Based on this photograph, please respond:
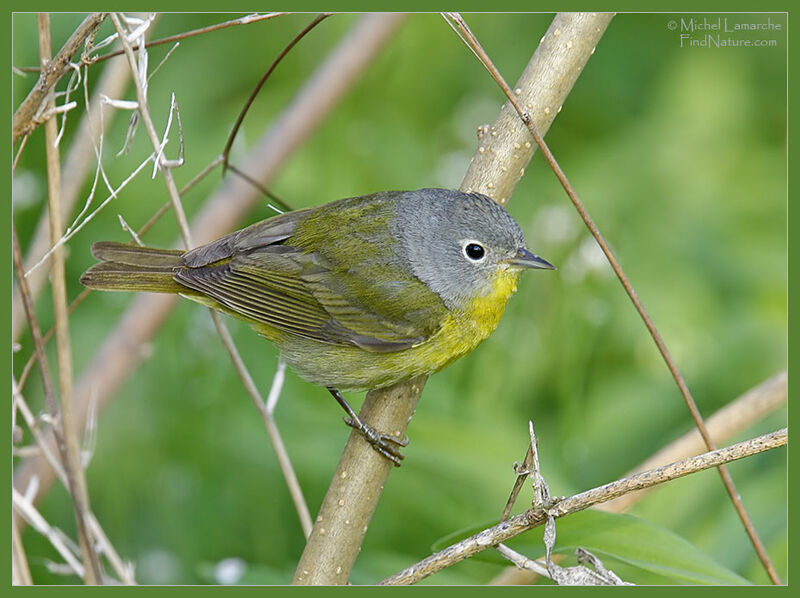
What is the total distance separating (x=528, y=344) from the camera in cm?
391

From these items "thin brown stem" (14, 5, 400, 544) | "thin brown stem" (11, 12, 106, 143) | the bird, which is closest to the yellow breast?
the bird

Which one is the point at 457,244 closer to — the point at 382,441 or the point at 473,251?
the point at 473,251

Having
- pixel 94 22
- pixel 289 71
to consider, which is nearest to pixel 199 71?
pixel 289 71

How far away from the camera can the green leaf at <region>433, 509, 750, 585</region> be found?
2268 millimetres

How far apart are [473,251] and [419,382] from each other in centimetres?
48

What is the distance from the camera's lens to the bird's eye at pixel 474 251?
9.57 ft

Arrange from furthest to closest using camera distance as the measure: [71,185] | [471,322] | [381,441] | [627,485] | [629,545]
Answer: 1. [471,322]
2. [71,185]
3. [381,441]
4. [629,545]
5. [627,485]

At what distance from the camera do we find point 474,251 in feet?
9.66

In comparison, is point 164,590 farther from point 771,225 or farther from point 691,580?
point 771,225

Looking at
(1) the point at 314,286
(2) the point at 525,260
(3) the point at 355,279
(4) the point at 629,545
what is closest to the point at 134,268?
(1) the point at 314,286

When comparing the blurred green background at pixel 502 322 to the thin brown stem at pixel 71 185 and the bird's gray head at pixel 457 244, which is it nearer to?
the thin brown stem at pixel 71 185

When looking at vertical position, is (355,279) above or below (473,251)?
below

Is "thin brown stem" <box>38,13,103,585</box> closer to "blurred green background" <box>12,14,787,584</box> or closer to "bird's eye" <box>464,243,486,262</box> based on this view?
"blurred green background" <box>12,14,787,584</box>

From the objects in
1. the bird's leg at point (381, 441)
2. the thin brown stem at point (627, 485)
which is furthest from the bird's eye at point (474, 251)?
the thin brown stem at point (627, 485)
